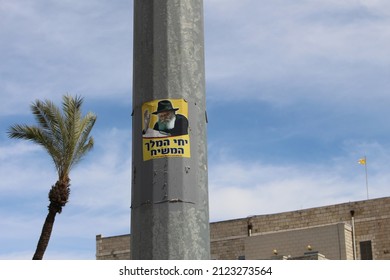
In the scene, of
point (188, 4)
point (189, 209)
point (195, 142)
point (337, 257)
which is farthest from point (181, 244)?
point (337, 257)

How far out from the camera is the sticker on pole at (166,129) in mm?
5344

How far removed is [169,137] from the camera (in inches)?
211

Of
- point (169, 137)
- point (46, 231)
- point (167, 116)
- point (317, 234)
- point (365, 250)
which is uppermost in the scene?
point (317, 234)

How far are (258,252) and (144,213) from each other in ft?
127

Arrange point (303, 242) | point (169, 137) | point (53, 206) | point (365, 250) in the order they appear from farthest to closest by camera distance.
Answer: point (365, 250) < point (303, 242) < point (53, 206) < point (169, 137)

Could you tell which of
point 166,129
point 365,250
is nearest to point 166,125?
point 166,129

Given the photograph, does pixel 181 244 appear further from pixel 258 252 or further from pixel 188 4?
pixel 258 252

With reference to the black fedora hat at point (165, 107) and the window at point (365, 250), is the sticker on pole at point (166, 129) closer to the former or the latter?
the black fedora hat at point (165, 107)

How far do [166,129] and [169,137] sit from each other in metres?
0.07

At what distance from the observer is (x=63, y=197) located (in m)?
29.7

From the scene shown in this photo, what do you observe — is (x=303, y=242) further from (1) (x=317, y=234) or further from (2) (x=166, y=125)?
(2) (x=166, y=125)

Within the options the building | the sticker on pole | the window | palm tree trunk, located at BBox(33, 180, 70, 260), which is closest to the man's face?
the sticker on pole

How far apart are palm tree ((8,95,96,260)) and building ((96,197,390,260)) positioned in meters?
14.3

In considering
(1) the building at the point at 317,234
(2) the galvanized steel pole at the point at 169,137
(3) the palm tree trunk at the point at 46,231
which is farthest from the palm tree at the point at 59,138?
(2) the galvanized steel pole at the point at 169,137
